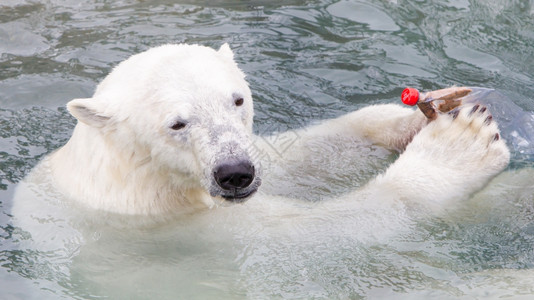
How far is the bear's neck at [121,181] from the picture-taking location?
4.32 meters

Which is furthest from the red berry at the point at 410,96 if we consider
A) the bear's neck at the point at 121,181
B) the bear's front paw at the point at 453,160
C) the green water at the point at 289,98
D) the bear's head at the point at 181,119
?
the bear's neck at the point at 121,181

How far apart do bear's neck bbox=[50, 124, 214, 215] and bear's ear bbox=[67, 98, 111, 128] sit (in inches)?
3.8

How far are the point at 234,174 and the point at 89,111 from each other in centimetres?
100

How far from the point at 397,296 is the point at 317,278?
1.52 ft

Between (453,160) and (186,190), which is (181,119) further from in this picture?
(453,160)

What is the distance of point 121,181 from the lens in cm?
436

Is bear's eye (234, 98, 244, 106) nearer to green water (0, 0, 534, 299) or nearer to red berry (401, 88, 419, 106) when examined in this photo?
green water (0, 0, 534, 299)

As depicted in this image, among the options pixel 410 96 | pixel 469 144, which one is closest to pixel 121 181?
pixel 410 96

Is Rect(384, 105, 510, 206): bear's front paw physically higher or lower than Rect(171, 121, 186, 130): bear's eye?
lower

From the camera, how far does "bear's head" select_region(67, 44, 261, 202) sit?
3.94m

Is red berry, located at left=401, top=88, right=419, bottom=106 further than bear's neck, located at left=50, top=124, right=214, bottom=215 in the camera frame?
Yes

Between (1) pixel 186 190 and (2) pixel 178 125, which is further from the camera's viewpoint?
(1) pixel 186 190

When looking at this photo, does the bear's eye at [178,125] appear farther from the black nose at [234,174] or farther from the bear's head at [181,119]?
the black nose at [234,174]

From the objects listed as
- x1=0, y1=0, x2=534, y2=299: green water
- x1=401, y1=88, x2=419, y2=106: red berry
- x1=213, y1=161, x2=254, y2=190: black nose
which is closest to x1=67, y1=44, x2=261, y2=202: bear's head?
x1=213, y1=161, x2=254, y2=190: black nose
